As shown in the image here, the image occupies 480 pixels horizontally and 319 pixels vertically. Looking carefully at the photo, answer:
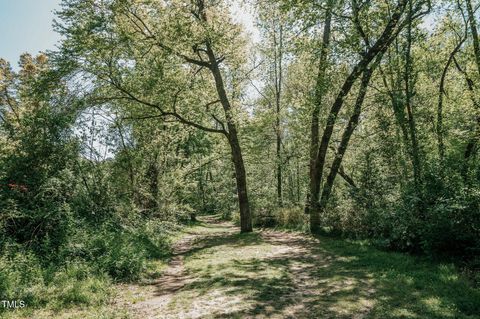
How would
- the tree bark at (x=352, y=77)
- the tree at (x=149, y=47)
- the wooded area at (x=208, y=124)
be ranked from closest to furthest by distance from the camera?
the wooded area at (x=208, y=124) → the tree bark at (x=352, y=77) → the tree at (x=149, y=47)

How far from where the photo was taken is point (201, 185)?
37031mm

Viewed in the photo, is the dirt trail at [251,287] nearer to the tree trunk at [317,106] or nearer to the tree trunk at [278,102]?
the tree trunk at [317,106]

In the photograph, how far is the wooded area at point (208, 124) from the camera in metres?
8.76

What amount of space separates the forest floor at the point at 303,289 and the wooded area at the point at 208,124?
313 mm

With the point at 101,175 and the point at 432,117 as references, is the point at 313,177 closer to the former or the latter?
the point at 432,117

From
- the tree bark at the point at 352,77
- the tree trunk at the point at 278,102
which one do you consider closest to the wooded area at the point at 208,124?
the tree bark at the point at 352,77

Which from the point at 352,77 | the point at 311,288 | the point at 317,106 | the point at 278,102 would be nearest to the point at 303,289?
the point at 311,288

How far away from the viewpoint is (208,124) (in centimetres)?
2148

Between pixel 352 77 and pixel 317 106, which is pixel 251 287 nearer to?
pixel 317 106

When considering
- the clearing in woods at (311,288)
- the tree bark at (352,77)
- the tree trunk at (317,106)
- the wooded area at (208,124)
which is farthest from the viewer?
the tree trunk at (317,106)

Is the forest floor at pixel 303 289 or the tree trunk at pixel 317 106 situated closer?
the forest floor at pixel 303 289

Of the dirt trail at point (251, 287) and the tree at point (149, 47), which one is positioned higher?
the tree at point (149, 47)

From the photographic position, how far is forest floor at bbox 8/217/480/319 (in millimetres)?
6078

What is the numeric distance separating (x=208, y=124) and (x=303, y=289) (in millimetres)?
15280
